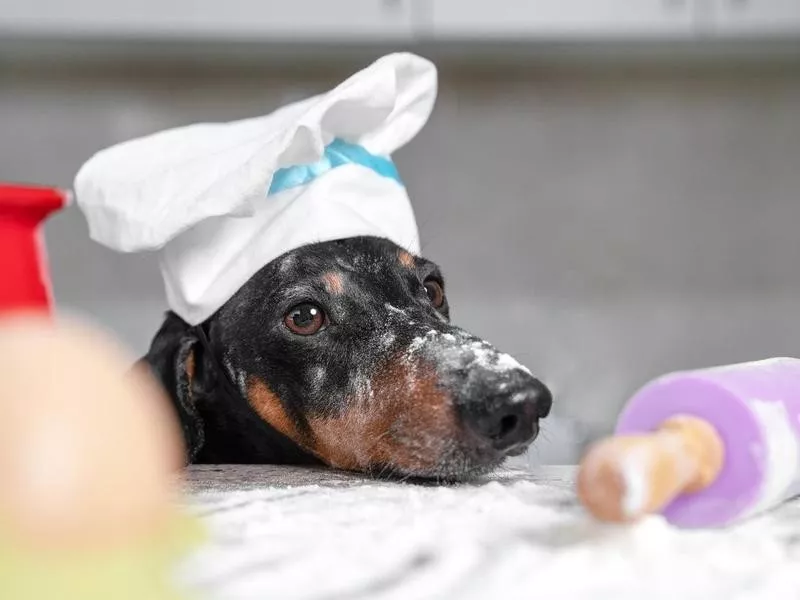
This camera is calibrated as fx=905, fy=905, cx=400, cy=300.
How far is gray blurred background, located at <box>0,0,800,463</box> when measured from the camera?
308 cm

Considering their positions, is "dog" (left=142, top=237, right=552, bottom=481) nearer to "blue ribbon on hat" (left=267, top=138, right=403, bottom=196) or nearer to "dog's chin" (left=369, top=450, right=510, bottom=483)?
"dog's chin" (left=369, top=450, right=510, bottom=483)

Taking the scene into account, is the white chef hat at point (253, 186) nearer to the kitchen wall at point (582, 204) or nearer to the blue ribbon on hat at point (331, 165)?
the blue ribbon on hat at point (331, 165)

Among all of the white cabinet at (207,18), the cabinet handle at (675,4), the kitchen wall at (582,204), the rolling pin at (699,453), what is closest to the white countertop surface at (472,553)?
the rolling pin at (699,453)

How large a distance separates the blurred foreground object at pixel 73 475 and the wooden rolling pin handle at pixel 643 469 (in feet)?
0.95

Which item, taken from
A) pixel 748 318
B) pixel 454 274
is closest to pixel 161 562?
pixel 454 274

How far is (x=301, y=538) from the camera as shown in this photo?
0.72 meters

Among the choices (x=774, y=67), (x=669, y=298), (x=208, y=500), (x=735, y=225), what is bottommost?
(x=208, y=500)

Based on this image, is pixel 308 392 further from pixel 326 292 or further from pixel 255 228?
pixel 255 228

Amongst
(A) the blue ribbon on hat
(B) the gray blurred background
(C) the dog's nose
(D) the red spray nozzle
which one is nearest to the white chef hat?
(A) the blue ribbon on hat

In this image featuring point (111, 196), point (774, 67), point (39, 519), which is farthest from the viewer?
point (774, 67)

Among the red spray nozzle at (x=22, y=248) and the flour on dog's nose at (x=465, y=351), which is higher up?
the red spray nozzle at (x=22, y=248)

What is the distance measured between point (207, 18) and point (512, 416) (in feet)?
6.34

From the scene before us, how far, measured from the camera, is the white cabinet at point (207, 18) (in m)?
2.59

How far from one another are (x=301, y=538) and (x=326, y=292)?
0.75 metres
